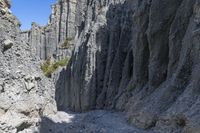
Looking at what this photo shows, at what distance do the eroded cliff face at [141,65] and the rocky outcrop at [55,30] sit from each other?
4055 cm

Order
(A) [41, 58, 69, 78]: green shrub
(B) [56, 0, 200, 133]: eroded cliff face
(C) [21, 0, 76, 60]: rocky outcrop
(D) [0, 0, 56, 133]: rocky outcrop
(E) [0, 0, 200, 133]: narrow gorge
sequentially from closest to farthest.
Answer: (D) [0, 0, 56, 133]: rocky outcrop, (E) [0, 0, 200, 133]: narrow gorge, (B) [56, 0, 200, 133]: eroded cliff face, (A) [41, 58, 69, 78]: green shrub, (C) [21, 0, 76, 60]: rocky outcrop

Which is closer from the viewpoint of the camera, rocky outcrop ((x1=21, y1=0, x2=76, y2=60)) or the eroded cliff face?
the eroded cliff face

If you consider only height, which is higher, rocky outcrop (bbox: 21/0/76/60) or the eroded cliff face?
rocky outcrop (bbox: 21/0/76/60)

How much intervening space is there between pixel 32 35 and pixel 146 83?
261ft

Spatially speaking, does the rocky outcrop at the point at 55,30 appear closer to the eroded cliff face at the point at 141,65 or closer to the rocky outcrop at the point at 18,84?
the eroded cliff face at the point at 141,65

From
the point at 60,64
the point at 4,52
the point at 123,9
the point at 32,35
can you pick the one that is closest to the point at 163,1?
the point at 123,9

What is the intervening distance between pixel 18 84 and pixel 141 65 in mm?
27291

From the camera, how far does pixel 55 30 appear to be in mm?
112312

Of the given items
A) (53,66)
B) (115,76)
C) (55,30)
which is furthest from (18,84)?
(55,30)

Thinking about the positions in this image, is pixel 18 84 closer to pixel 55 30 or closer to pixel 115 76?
pixel 115 76

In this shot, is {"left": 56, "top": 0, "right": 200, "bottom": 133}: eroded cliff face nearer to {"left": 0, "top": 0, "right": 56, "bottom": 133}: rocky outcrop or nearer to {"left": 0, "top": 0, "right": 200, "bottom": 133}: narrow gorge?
{"left": 0, "top": 0, "right": 200, "bottom": 133}: narrow gorge

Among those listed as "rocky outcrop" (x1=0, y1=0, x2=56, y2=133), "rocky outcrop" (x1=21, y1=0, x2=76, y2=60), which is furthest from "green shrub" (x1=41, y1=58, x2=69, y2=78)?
"rocky outcrop" (x1=0, y1=0, x2=56, y2=133)

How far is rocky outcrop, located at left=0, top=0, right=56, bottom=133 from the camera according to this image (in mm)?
11859

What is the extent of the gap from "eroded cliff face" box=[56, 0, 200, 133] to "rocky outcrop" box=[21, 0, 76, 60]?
40.5 m
